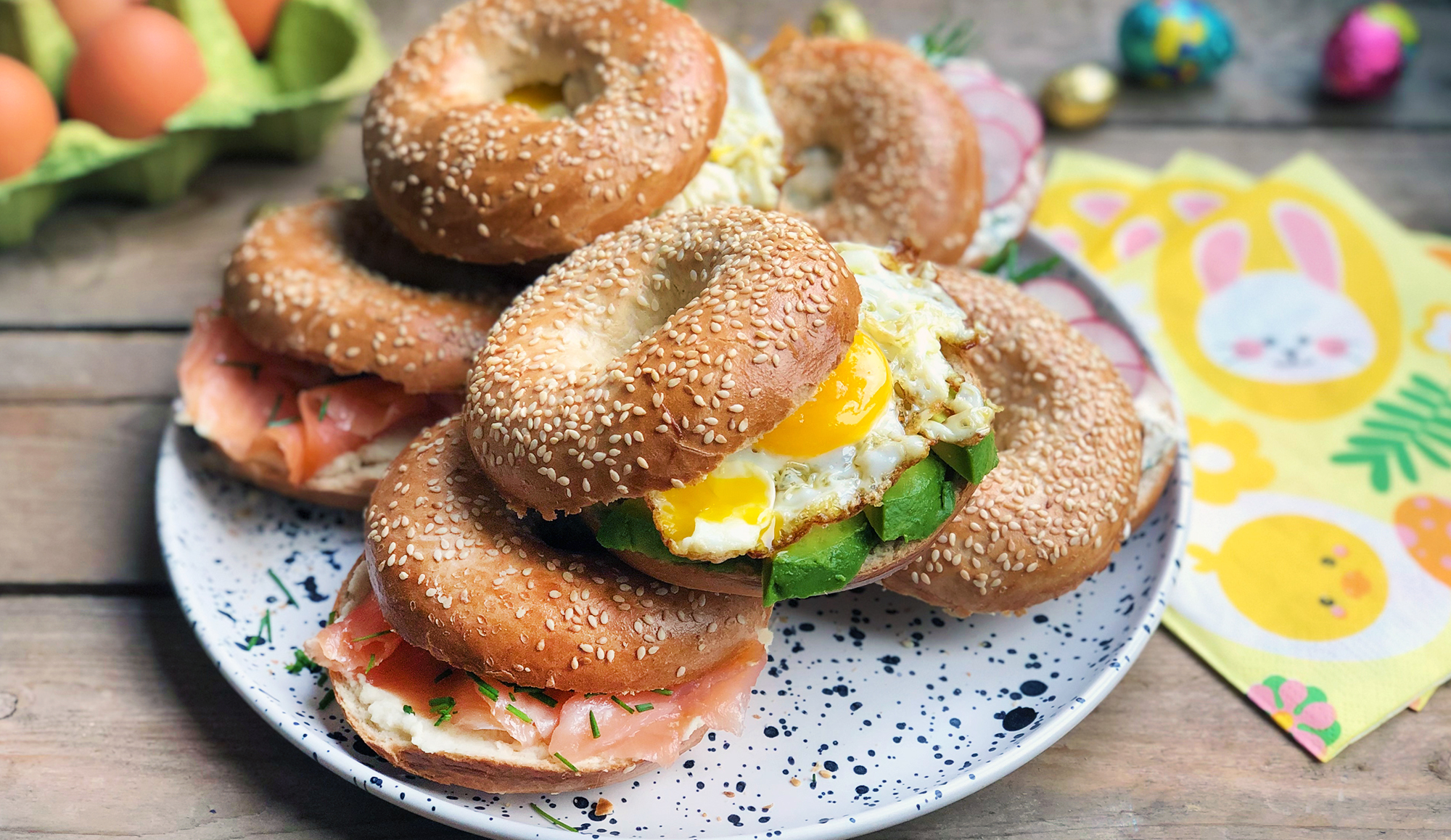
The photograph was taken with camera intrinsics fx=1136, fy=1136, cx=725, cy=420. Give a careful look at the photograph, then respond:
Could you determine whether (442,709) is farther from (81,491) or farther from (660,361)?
(81,491)

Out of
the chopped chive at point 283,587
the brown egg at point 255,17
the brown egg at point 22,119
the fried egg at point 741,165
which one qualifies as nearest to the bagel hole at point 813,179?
the fried egg at point 741,165

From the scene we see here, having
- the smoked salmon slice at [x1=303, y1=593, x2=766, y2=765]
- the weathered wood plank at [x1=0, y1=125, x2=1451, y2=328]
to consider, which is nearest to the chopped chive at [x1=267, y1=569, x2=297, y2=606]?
the smoked salmon slice at [x1=303, y1=593, x2=766, y2=765]

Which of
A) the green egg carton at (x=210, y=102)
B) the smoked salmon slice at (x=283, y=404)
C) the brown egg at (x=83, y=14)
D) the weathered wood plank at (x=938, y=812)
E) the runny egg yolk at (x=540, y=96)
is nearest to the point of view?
the weathered wood plank at (x=938, y=812)

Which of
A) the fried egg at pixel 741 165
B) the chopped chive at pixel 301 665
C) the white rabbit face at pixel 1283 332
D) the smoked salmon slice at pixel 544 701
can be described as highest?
the fried egg at pixel 741 165

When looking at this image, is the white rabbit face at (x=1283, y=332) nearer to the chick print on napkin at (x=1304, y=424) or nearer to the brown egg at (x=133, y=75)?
the chick print on napkin at (x=1304, y=424)

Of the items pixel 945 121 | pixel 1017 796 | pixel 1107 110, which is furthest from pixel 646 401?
pixel 1107 110
